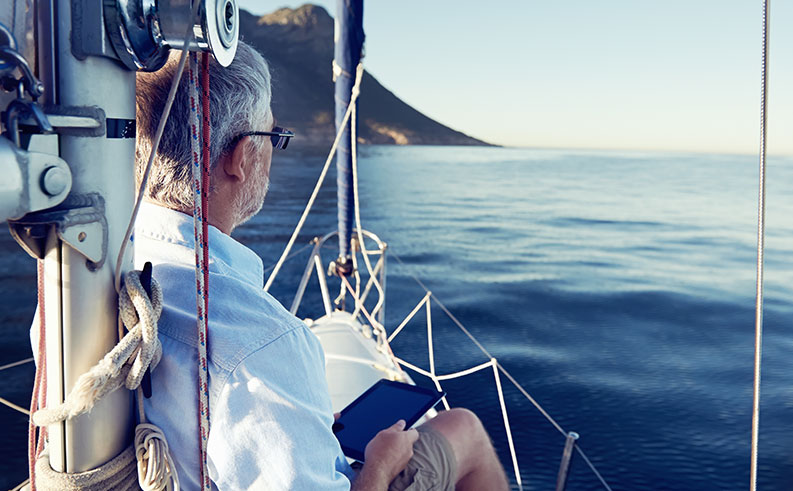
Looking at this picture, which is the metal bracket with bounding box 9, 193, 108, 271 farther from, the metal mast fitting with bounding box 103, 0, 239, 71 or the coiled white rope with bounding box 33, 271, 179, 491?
the metal mast fitting with bounding box 103, 0, 239, 71

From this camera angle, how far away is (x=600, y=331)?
7461 mm

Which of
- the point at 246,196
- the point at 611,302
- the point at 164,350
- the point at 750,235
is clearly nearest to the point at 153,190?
the point at 246,196

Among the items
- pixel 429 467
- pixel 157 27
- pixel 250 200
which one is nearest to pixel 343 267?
pixel 429 467

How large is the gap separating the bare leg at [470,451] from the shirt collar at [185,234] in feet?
2.50

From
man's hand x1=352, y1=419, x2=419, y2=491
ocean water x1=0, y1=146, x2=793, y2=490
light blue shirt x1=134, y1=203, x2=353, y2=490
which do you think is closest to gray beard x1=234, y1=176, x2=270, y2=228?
light blue shirt x1=134, y1=203, x2=353, y2=490

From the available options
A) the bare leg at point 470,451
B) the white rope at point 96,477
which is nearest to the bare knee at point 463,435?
the bare leg at point 470,451

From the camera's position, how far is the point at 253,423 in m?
0.81

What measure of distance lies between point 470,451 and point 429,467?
0.19 metres

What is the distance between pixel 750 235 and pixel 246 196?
59.9 ft

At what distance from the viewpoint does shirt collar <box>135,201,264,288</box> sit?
37.0 inches

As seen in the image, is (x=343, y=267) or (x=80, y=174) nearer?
(x=80, y=174)

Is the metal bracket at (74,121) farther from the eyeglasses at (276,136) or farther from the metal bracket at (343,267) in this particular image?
the metal bracket at (343,267)

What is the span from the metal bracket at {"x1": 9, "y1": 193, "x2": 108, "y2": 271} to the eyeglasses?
317mm

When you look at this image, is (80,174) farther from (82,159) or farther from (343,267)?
(343,267)
